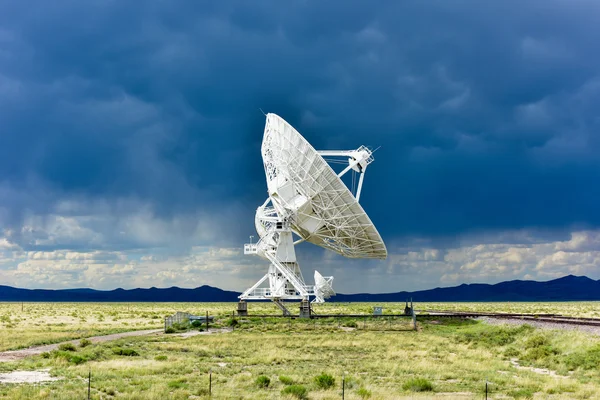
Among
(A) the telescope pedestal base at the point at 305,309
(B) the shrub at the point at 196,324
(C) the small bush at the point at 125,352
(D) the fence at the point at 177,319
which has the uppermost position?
(A) the telescope pedestal base at the point at 305,309

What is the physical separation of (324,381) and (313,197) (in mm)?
28305

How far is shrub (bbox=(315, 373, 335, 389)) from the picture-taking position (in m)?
21.8

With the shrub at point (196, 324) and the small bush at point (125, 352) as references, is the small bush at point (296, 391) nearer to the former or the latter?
the small bush at point (125, 352)

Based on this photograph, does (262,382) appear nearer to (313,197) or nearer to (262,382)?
(262,382)

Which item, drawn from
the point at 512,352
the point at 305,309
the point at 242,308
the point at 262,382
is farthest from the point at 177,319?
the point at 262,382

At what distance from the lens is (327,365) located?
28.1 m

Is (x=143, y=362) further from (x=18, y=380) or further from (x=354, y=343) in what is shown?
(x=354, y=343)

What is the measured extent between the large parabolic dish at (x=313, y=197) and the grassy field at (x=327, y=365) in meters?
9.11

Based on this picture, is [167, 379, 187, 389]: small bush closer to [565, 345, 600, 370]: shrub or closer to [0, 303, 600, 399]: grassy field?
[0, 303, 600, 399]: grassy field

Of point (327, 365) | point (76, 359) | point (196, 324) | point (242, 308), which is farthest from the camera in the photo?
point (242, 308)

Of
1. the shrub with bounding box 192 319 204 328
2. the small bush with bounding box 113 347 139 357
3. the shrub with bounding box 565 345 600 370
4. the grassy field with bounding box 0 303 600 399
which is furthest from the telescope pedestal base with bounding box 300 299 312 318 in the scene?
the shrub with bounding box 565 345 600 370

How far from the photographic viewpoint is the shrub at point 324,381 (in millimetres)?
21844

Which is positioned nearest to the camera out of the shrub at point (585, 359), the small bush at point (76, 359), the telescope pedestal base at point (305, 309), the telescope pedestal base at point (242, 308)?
the shrub at point (585, 359)

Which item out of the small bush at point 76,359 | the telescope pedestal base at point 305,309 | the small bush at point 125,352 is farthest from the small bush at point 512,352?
the telescope pedestal base at point 305,309
